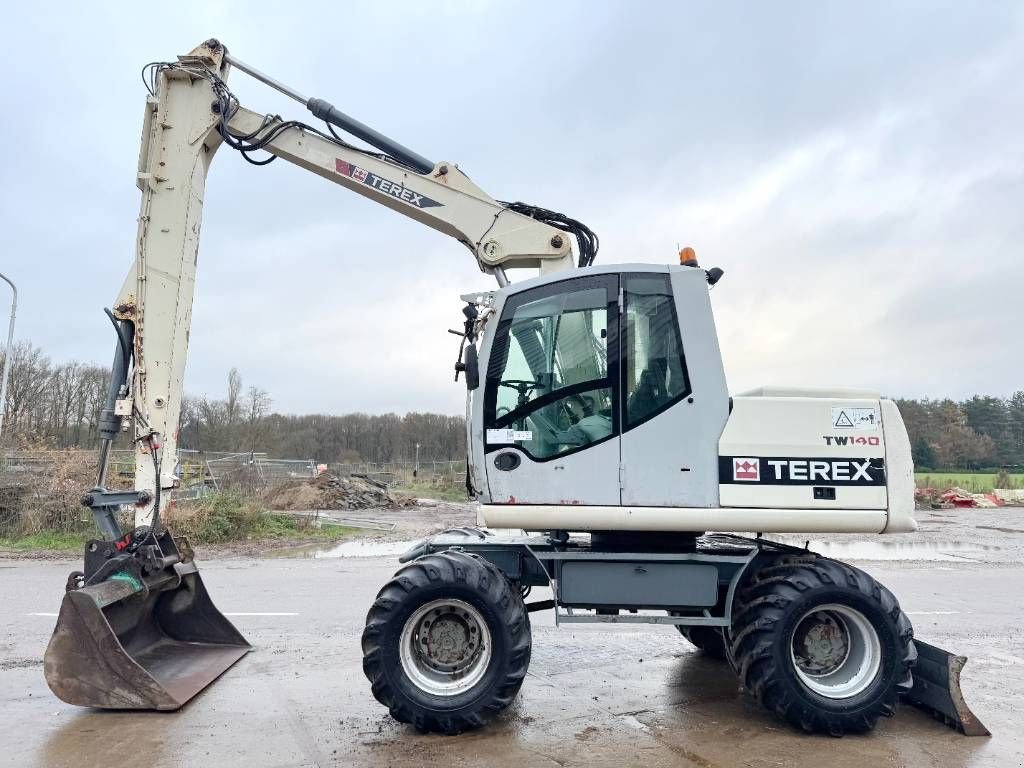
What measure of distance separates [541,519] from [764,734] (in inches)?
76.3

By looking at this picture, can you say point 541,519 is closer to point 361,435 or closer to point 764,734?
point 764,734

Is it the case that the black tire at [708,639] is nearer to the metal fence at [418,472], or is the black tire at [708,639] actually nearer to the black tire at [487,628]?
the black tire at [487,628]

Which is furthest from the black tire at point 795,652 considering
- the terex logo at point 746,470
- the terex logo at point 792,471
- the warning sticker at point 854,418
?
the warning sticker at point 854,418

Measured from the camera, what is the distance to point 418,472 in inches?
1572

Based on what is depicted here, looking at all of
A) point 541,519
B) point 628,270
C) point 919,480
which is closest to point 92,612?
point 541,519

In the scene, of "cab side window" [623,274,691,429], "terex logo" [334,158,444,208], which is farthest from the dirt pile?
"cab side window" [623,274,691,429]

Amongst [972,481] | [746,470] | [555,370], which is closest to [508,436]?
[555,370]

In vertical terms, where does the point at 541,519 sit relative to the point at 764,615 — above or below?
above

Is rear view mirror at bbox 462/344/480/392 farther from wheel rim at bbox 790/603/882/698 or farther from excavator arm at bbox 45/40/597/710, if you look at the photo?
wheel rim at bbox 790/603/882/698

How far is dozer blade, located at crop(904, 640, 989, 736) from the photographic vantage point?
15.3ft

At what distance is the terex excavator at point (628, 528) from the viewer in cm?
471

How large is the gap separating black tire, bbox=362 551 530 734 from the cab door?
61cm

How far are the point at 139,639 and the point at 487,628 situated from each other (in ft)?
9.57

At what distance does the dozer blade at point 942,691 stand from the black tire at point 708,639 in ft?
5.18
